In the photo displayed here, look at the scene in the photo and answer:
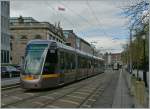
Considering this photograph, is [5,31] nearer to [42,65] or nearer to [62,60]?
[62,60]

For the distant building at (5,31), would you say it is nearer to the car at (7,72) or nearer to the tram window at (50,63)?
the car at (7,72)

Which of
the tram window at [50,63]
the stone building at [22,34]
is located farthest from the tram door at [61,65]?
the stone building at [22,34]

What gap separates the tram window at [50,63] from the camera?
27438 mm

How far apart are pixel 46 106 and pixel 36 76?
875 cm

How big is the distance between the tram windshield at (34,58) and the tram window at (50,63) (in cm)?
44

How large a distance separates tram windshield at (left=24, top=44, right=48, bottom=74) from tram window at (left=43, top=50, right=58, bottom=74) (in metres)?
0.44

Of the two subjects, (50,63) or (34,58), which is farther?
(50,63)

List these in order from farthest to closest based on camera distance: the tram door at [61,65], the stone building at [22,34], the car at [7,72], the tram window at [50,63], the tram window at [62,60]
→ 1. the stone building at [22,34]
2. the car at [7,72]
3. the tram window at [62,60]
4. the tram door at [61,65]
5. the tram window at [50,63]

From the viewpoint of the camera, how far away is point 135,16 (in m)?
22.2

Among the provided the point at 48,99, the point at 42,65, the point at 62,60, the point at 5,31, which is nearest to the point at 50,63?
the point at 42,65

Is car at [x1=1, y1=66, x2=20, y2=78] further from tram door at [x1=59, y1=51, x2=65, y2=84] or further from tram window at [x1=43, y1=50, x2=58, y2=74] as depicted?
tram window at [x1=43, y1=50, x2=58, y2=74]

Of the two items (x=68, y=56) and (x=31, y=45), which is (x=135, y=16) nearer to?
(x=31, y=45)

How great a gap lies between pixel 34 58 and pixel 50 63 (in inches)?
49.3

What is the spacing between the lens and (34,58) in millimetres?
27266
